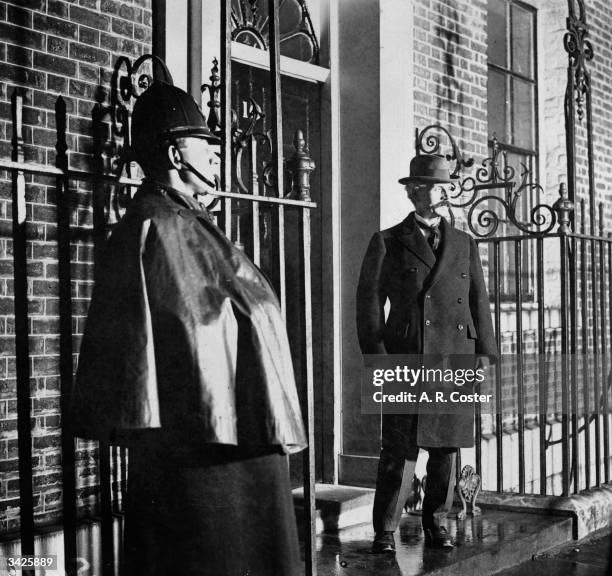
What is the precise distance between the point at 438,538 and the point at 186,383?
99.8 inches

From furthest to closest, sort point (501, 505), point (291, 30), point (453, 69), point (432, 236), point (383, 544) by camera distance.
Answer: point (453, 69)
point (291, 30)
point (501, 505)
point (432, 236)
point (383, 544)

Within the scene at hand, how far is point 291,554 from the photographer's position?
Answer: 3.23 metres

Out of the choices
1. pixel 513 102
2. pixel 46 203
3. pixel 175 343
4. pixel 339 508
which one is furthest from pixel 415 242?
pixel 513 102

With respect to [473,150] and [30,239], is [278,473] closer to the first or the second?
[30,239]

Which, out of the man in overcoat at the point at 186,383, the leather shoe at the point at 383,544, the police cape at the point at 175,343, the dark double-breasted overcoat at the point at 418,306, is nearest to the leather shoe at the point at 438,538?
the leather shoe at the point at 383,544

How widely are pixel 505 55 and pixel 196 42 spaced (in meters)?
4.13

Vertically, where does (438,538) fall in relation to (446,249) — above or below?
below

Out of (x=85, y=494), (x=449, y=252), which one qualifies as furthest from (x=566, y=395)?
(x=85, y=494)

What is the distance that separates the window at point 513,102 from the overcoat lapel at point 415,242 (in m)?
3.05

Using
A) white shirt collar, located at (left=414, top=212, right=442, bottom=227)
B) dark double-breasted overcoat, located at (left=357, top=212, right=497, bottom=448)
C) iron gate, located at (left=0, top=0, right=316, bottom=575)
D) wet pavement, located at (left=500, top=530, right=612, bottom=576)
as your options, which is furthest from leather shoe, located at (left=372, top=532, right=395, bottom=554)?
white shirt collar, located at (left=414, top=212, right=442, bottom=227)

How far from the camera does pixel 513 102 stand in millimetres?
8422

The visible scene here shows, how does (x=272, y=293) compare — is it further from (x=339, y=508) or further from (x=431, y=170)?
(x=339, y=508)

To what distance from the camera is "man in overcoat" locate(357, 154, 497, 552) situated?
499cm

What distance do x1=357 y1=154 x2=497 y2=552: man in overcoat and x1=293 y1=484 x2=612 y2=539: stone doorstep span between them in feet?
1.98
